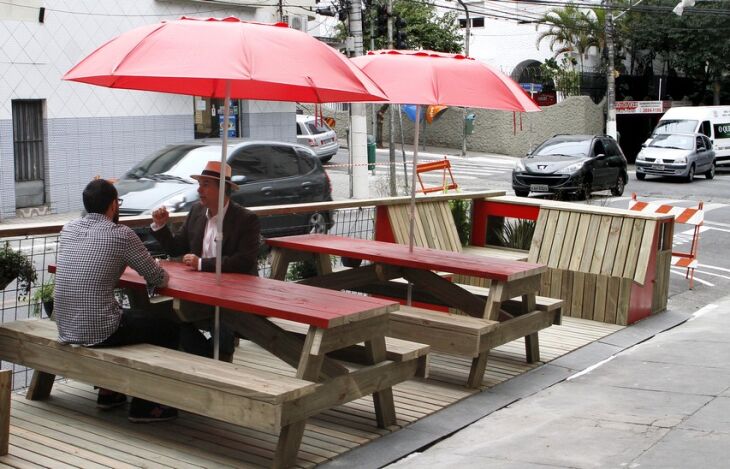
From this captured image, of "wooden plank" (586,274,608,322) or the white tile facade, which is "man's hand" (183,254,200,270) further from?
the white tile facade

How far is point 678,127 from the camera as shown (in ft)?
115

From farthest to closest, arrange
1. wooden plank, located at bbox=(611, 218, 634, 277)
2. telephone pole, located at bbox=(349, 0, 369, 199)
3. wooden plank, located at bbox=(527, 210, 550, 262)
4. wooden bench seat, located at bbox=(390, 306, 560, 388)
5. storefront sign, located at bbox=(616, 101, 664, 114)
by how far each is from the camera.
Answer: storefront sign, located at bbox=(616, 101, 664, 114)
telephone pole, located at bbox=(349, 0, 369, 199)
wooden plank, located at bbox=(527, 210, 550, 262)
wooden plank, located at bbox=(611, 218, 634, 277)
wooden bench seat, located at bbox=(390, 306, 560, 388)

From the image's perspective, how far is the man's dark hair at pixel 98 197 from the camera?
6.15m

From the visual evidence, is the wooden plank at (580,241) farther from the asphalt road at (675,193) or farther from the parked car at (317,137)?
the parked car at (317,137)

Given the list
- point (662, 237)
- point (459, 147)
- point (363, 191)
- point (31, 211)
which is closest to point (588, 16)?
point (459, 147)

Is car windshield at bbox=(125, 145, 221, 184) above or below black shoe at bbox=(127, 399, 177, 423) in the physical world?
above

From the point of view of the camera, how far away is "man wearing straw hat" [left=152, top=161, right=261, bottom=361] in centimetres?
695

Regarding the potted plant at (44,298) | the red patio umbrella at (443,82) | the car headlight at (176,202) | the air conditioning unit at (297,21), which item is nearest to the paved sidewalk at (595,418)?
the red patio umbrella at (443,82)

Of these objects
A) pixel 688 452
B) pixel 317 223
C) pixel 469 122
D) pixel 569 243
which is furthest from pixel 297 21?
pixel 688 452

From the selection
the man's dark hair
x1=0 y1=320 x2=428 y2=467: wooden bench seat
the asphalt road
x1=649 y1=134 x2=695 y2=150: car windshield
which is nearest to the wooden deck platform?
x1=0 y1=320 x2=428 y2=467: wooden bench seat

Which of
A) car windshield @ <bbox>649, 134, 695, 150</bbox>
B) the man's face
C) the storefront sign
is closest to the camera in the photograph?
the man's face

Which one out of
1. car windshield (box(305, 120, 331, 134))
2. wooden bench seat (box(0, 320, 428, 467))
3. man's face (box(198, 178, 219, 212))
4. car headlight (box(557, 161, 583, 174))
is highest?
car windshield (box(305, 120, 331, 134))

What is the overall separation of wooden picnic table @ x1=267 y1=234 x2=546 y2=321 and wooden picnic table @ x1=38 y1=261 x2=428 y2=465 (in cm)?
113

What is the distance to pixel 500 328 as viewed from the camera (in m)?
7.83
